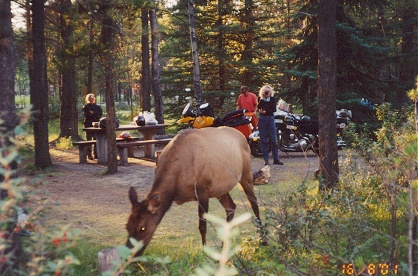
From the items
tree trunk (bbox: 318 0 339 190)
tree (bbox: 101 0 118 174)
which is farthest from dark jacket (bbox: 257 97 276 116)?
tree (bbox: 101 0 118 174)

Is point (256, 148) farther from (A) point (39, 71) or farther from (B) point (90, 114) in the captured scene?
(A) point (39, 71)

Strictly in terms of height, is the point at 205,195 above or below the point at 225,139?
below

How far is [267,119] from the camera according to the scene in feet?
44.7

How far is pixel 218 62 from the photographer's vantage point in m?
24.7

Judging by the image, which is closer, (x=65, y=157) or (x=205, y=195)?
(x=205, y=195)

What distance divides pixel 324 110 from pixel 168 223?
151 inches

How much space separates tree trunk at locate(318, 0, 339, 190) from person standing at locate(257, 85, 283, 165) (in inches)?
160

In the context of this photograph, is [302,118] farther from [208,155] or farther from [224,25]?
[208,155]

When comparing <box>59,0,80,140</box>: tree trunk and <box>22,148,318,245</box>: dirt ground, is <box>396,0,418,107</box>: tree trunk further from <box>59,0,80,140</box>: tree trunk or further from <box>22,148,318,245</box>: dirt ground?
<box>59,0,80,140</box>: tree trunk

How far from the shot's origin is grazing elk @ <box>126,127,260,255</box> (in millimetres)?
4770

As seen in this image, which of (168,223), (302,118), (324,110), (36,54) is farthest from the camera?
(302,118)

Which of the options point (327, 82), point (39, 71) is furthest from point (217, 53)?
point (327, 82)

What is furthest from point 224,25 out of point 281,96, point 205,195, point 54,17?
point 205,195

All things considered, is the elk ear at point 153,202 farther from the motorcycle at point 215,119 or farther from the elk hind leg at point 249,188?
the motorcycle at point 215,119
